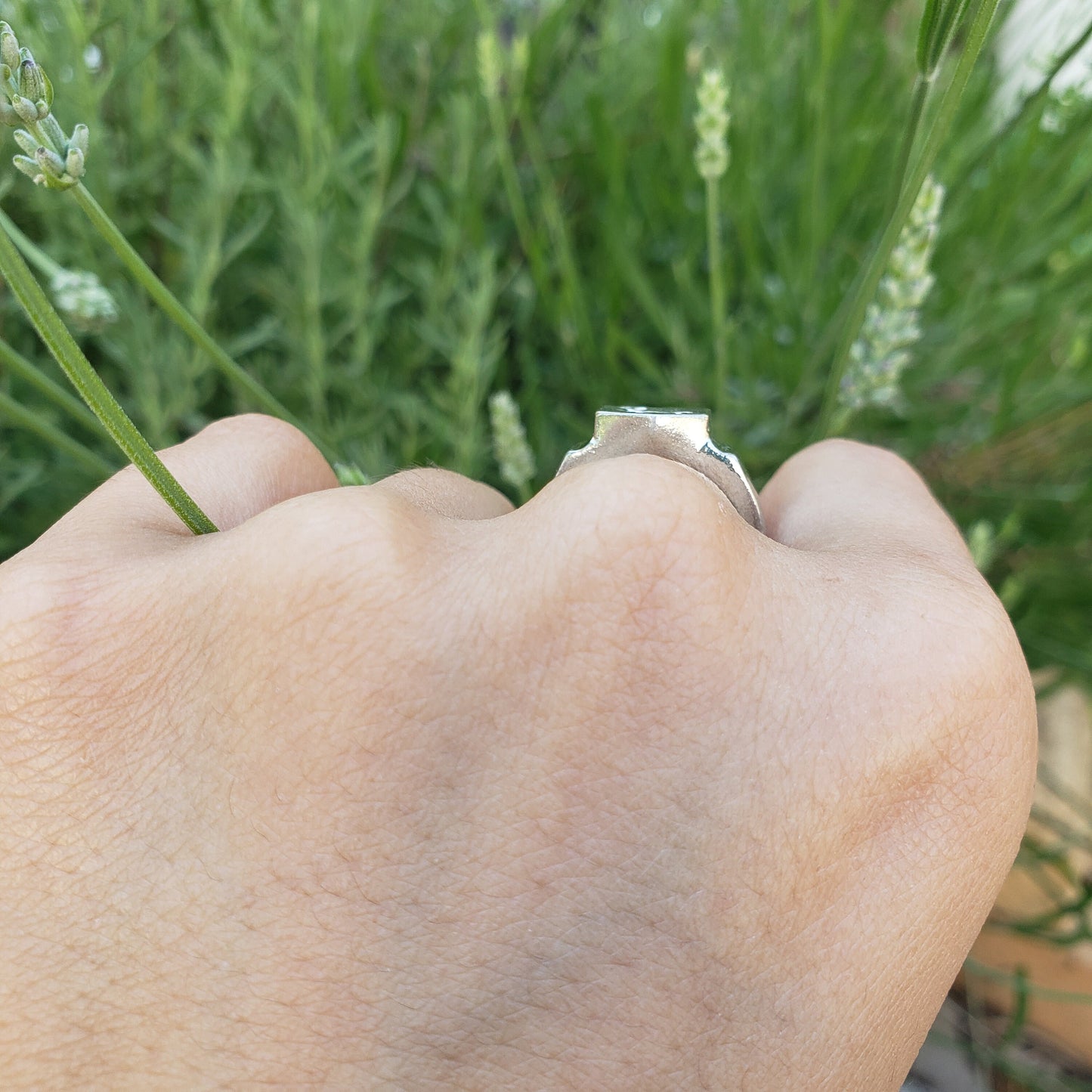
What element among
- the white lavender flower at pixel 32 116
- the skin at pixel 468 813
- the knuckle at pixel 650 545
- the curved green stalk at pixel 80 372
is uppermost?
the white lavender flower at pixel 32 116

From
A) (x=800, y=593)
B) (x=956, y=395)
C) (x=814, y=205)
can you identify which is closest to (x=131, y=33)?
(x=814, y=205)

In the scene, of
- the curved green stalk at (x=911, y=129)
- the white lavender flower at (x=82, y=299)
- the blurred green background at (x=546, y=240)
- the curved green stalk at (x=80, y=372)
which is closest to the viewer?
the curved green stalk at (x=80, y=372)

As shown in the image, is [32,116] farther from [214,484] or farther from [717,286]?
[717,286]

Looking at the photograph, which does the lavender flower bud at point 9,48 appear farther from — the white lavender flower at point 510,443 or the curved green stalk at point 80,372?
the white lavender flower at point 510,443

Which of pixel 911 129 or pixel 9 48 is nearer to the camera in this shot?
pixel 9 48

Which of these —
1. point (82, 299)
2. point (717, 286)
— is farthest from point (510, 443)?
point (82, 299)

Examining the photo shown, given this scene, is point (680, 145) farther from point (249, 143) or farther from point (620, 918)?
point (620, 918)

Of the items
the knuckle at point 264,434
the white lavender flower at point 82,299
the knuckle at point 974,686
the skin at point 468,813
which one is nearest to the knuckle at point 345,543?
the skin at point 468,813

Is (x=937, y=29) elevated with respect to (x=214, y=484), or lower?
elevated
